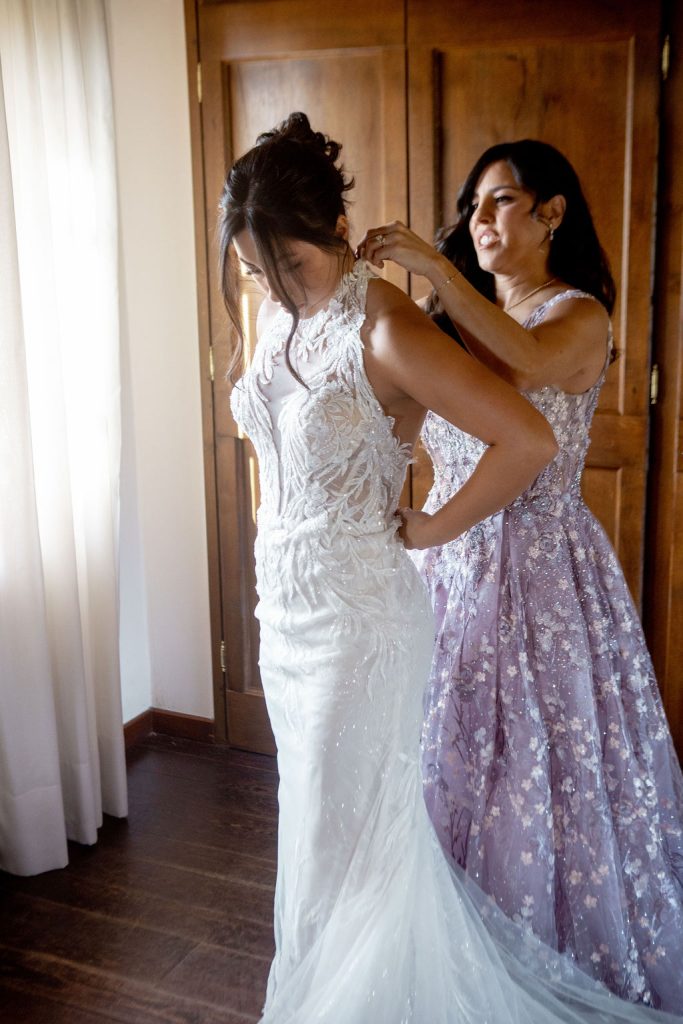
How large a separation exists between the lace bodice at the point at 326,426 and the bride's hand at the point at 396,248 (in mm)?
49

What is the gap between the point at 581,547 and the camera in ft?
6.63

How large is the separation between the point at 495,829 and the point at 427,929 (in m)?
0.26

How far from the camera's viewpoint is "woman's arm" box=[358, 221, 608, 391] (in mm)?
1791

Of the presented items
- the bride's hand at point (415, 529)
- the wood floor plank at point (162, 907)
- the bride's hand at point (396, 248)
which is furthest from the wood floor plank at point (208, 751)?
the bride's hand at point (396, 248)

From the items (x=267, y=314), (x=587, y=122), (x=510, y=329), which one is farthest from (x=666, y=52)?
(x=267, y=314)

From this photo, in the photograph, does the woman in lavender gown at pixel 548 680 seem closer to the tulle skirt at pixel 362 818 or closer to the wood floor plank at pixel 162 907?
the tulle skirt at pixel 362 818

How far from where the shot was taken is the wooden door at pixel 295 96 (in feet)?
9.00

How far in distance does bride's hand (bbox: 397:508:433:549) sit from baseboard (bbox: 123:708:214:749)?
1.76 m

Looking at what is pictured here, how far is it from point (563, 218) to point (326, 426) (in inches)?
30.6

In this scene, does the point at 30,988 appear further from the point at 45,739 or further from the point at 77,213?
the point at 77,213

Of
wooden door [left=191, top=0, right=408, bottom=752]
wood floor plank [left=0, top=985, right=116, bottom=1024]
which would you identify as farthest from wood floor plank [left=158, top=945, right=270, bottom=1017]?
wooden door [left=191, top=0, right=408, bottom=752]

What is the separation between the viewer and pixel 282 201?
161 cm

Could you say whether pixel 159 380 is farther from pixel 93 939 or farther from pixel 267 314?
pixel 93 939

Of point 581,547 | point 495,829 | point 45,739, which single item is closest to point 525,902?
point 495,829
